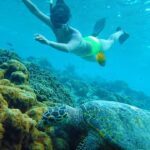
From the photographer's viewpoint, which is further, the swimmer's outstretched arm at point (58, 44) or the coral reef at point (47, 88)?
the coral reef at point (47, 88)

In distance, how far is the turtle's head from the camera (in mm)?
4004

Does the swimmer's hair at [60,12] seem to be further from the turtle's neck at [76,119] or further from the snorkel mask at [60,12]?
the turtle's neck at [76,119]

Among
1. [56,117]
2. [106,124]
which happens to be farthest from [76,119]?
[106,124]

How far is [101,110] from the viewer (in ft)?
14.6

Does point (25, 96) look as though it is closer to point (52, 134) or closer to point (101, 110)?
point (52, 134)

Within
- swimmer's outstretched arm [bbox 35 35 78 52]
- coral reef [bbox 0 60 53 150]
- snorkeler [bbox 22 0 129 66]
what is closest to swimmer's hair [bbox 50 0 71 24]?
snorkeler [bbox 22 0 129 66]

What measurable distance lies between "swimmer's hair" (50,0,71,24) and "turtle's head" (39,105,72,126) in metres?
3.45

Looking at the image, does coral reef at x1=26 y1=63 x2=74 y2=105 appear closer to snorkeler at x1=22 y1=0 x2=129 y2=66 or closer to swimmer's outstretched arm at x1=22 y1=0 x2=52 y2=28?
snorkeler at x1=22 y1=0 x2=129 y2=66

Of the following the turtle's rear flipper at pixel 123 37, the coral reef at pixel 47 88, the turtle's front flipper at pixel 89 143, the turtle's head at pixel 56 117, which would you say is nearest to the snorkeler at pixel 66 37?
the coral reef at pixel 47 88

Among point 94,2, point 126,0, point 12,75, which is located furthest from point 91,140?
point 94,2

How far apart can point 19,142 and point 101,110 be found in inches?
Result: 63.3

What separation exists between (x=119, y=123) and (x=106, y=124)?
0.23 meters

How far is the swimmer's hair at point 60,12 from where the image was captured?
687 cm

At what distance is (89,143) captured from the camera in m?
3.88
